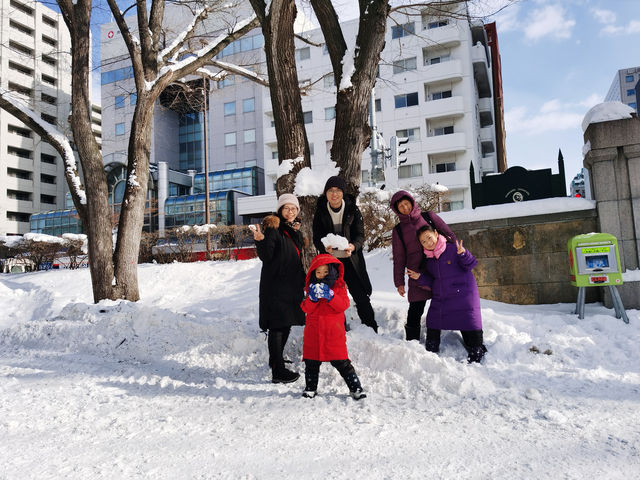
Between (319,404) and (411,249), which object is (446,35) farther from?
(319,404)

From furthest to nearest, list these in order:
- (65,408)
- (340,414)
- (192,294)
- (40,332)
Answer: (192,294), (40,332), (65,408), (340,414)

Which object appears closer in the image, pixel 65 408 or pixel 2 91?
pixel 65 408

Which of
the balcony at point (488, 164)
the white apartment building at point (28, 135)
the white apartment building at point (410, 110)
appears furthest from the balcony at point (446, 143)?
the white apartment building at point (28, 135)

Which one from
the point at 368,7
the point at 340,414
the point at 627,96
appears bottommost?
the point at 340,414

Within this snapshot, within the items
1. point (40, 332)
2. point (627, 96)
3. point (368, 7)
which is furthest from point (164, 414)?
point (627, 96)

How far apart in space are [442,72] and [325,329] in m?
32.9

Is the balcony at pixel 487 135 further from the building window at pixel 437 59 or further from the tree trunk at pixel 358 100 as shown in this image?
the tree trunk at pixel 358 100

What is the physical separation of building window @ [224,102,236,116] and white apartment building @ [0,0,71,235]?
66.0 feet

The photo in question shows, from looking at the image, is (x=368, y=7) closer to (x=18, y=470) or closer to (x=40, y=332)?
(x=18, y=470)

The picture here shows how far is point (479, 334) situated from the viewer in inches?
156

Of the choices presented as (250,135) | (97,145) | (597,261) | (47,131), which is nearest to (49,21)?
(250,135)

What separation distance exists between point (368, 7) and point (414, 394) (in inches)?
177

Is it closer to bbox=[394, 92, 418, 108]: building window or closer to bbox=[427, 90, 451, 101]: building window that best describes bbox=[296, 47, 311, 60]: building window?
bbox=[394, 92, 418, 108]: building window

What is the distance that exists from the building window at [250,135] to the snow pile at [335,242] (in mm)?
40919
